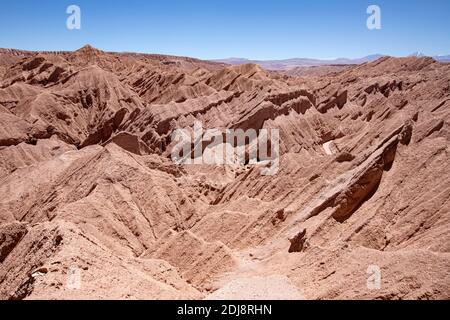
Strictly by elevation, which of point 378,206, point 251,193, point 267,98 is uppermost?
point 267,98

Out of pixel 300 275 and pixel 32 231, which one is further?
pixel 32 231

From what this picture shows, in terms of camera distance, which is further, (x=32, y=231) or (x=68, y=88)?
(x=68, y=88)

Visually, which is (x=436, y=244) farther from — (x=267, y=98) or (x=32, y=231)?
(x=267, y=98)

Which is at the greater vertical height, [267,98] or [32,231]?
[267,98]

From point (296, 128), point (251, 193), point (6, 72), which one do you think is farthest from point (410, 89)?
point (6, 72)
